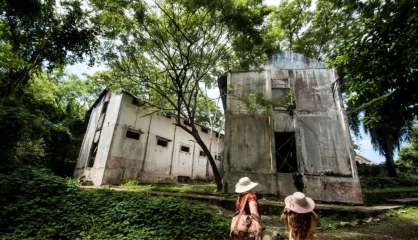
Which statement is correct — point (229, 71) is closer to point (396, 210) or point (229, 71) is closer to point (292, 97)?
point (292, 97)

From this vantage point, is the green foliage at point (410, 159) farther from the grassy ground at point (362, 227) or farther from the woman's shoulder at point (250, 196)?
the woman's shoulder at point (250, 196)

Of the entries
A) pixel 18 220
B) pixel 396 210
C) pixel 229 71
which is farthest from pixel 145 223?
pixel 396 210

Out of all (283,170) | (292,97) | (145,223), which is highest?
(292,97)

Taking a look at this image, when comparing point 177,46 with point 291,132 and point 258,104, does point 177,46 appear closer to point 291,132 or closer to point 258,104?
point 258,104

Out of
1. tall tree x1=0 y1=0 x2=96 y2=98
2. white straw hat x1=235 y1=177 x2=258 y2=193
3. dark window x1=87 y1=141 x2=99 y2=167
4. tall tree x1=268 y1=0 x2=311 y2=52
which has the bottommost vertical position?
white straw hat x1=235 y1=177 x2=258 y2=193

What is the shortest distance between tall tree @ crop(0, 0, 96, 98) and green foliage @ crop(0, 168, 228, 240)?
14.9 ft

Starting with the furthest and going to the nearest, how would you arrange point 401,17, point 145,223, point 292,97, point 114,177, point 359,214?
point 114,177
point 292,97
point 359,214
point 145,223
point 401,17

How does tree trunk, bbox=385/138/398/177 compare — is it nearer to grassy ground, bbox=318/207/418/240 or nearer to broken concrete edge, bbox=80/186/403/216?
broken concrete edge, bbox=80/186/403/216

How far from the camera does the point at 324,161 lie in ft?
32.8

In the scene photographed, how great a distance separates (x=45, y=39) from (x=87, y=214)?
24.2ft

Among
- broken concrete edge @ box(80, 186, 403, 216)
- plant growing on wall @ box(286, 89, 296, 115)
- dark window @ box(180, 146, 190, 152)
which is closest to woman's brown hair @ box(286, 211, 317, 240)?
broken concrete edge @ box(80, 186, 403, 216)

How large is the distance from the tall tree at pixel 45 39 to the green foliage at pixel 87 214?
4530 mm

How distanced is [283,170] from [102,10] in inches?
452

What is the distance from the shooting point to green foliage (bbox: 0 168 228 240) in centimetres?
524
